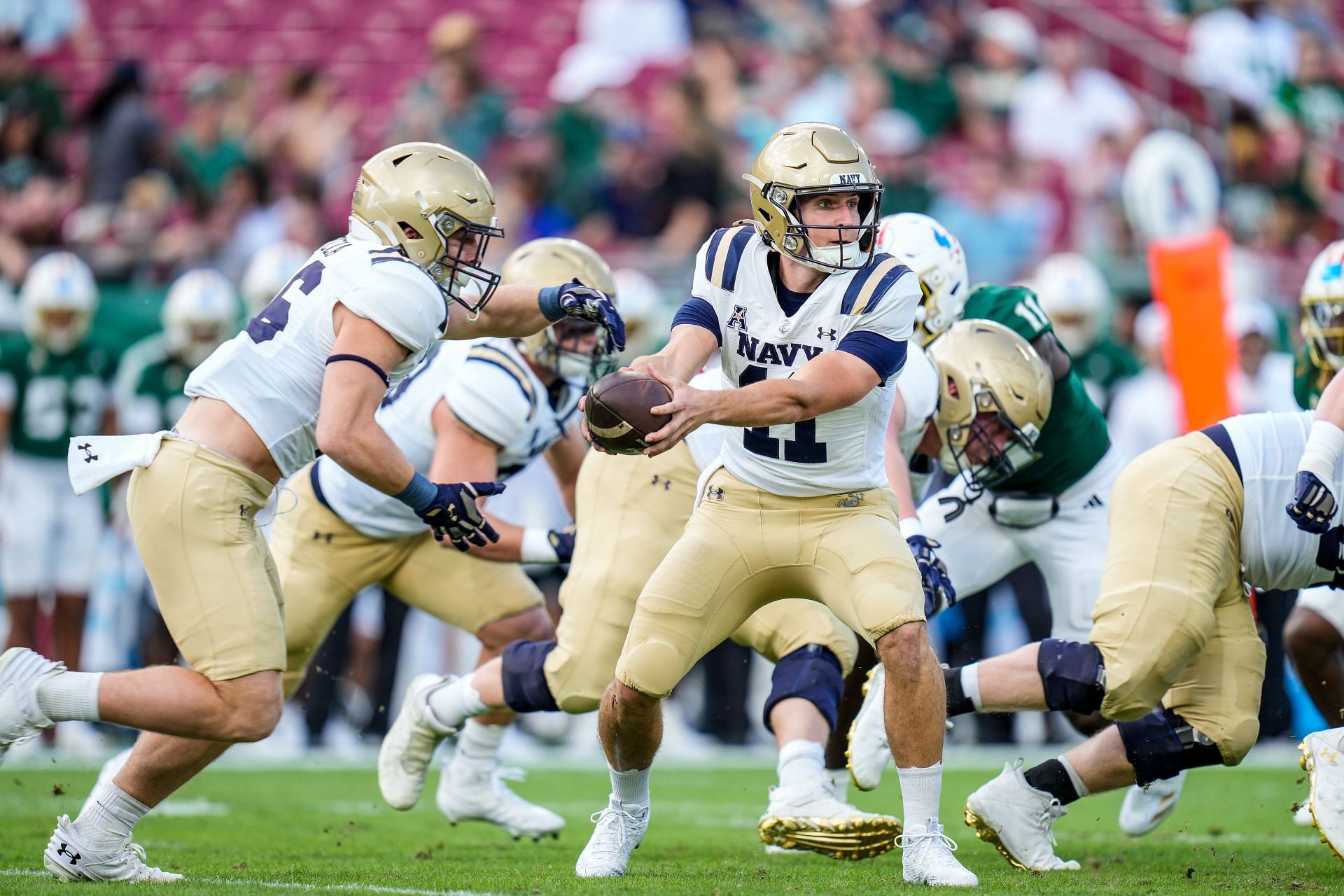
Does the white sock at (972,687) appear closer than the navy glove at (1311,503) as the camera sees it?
No

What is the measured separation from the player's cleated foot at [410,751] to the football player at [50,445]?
3.39 meters

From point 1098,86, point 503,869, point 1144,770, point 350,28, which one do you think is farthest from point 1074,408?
point 350,28

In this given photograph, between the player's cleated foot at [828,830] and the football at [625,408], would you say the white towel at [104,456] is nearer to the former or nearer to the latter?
the football at [625,408]

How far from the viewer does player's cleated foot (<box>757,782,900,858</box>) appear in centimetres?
465

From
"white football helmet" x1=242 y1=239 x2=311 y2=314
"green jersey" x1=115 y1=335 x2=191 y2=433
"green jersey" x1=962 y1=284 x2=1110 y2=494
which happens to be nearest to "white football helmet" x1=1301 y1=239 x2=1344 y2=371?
"green jersey" x1=962 y1=284 x2=1110 y2=494

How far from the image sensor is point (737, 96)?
1174 cm

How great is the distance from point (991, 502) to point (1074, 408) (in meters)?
0.43

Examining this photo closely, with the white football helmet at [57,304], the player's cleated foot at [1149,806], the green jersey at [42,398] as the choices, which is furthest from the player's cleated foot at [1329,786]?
the white football helmet at [57,304]

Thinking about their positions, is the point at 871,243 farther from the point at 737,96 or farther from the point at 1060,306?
the point at 737,96

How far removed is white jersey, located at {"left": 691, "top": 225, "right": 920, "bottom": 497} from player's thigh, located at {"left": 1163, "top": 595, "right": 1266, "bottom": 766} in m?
1.16

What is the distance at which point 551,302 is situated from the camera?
4.89 meters

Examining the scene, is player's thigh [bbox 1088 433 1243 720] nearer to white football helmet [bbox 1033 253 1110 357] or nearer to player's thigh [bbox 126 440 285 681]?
player's thigh [bbox 126 440 285 681]

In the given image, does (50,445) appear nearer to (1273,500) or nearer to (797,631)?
(797,631)

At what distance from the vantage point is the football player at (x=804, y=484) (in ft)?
13.7
